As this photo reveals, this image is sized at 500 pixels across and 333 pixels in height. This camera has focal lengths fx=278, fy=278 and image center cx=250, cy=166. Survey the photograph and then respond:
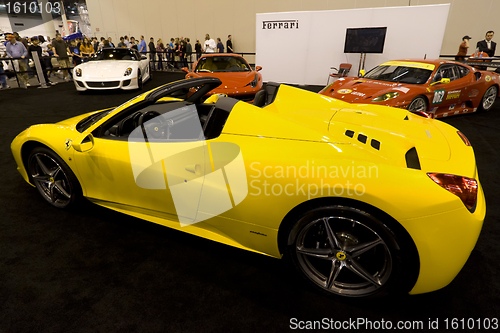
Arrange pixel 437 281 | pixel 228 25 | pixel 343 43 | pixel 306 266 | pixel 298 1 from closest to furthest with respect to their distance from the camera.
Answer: pixel 437 281 → pixel 306 266 → pixel 343 43 → pixel 298 1 → pixel 228 25

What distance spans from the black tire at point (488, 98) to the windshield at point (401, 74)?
201cm

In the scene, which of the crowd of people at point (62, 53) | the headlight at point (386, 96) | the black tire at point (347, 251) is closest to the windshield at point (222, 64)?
the headlight at point (386, 96)

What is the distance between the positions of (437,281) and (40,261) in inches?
101

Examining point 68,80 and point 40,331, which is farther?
point 68,80

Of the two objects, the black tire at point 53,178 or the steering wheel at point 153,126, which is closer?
the steering wheel at point 153,126

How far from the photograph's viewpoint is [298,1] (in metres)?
14.2

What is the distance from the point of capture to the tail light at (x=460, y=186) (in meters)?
1.34

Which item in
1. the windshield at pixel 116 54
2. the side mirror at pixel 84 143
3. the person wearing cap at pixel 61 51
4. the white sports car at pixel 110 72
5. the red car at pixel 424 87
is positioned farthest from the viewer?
the person wearing cap at pixel 61 51

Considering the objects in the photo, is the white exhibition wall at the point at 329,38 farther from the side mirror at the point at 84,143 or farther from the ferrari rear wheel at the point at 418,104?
the side mirror at the point at 84,143

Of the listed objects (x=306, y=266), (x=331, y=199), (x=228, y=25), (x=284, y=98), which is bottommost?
(x=306, y=266)

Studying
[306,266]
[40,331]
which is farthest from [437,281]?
[40,331]

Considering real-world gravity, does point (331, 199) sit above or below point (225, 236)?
above

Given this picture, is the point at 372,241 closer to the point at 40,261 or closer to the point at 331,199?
the point at 331,199

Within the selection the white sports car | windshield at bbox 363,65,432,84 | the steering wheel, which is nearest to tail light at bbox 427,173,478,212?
the steering wheel
